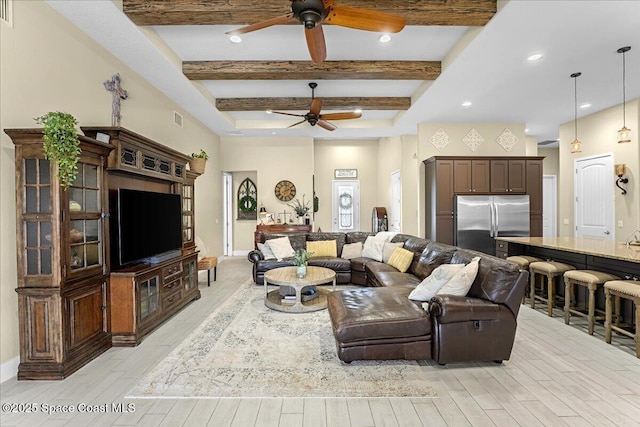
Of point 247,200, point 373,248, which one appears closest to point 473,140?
point 373,248

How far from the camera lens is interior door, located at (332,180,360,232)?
33.1ft

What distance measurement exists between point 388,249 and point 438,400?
129 inches

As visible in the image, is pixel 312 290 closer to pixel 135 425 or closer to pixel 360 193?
pixel 135 425

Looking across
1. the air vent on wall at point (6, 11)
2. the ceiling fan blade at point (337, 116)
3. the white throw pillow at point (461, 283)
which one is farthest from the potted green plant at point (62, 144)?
the ceiling fan blade at point (337, 116)

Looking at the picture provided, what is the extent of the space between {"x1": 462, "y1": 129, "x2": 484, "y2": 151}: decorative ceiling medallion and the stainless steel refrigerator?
1.27m

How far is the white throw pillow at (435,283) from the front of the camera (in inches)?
119

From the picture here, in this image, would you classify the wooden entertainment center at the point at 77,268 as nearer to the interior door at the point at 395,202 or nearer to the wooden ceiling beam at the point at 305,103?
the wooden ceiling beam at the point at 305,103

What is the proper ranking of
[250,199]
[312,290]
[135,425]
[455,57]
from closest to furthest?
[135,425] → [455,57] → [312,290] → [250,199]

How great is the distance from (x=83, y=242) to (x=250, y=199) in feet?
20.5

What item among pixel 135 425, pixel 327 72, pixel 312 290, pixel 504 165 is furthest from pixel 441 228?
pixel 135 425

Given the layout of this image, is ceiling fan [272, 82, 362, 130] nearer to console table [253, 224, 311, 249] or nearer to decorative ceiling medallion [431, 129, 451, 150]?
decorative ceiling medallion [431, 129, 451, 150]

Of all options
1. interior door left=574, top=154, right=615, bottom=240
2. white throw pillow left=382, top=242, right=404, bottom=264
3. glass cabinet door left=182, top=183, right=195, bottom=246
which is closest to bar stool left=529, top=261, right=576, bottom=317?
white throw pillow left=382, top=242, right=404, bottom=264

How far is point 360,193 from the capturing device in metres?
10.1

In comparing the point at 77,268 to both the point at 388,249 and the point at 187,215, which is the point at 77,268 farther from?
the point at 388,249
